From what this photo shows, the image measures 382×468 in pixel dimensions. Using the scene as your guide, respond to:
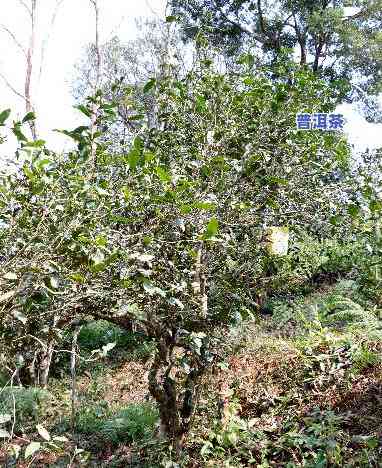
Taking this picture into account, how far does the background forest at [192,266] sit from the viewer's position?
1.99m

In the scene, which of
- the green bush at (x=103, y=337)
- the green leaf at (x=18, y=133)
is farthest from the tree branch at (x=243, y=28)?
the green leaf at (x=18, y=133)

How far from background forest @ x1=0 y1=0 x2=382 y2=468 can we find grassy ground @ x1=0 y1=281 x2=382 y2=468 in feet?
0.05

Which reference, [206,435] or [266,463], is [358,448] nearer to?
[266,463]

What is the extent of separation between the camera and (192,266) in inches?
114

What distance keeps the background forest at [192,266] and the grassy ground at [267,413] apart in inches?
0.7

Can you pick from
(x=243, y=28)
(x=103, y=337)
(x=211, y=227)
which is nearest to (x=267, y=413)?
(x=211, y=227)

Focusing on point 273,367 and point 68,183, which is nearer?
point 68,183

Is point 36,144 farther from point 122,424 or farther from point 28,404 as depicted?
point 28,404

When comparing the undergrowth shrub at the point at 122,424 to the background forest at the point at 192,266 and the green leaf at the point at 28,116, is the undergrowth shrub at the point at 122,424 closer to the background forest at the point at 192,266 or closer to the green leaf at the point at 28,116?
the background forest at the point at 192,266

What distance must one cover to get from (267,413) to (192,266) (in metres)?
1.87

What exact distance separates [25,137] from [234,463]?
2.76 meters

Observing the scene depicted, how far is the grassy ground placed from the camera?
11.5ft

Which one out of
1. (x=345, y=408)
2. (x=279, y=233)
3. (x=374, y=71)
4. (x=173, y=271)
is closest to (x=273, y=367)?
(x=345, y=408)

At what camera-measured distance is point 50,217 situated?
6.59 ft
